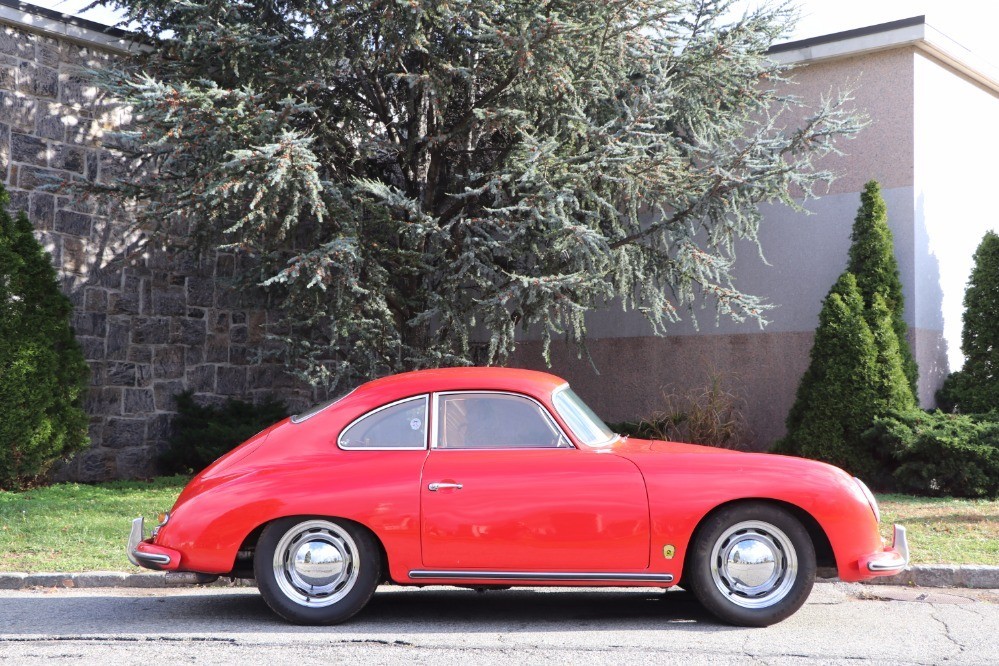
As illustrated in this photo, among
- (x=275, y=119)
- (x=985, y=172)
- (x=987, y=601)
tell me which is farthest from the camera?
(x=985, y=172)

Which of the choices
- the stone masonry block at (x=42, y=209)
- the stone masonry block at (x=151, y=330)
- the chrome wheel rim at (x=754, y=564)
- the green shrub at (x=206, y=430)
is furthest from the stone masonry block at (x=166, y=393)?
the chrome wheel rim at (x=754, y=564)

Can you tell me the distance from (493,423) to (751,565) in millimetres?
1668

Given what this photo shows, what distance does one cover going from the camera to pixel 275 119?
1023cm

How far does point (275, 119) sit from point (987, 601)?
25.0 feet

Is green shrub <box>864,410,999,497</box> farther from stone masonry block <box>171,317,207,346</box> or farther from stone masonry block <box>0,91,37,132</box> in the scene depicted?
stone masonry block <box>0,91,37,132</box>

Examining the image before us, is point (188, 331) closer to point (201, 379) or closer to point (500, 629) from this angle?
point (201, 379)

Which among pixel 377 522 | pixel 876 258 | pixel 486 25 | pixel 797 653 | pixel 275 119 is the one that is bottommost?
pixel 797 653

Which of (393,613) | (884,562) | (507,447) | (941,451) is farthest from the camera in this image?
(941,451)

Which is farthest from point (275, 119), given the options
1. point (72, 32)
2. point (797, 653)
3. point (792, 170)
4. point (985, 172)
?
point (985, 172)

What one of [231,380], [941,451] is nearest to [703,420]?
[941,451]

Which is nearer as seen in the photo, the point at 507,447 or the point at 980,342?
the point at 507,447

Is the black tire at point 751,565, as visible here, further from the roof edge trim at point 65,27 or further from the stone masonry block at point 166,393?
the roof edge trim at point 65,27

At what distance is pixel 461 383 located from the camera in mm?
6062

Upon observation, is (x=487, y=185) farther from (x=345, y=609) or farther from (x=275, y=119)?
(x=345, y=609)
